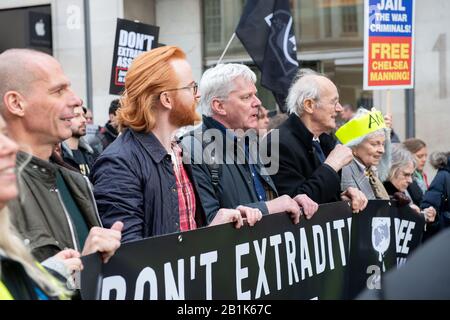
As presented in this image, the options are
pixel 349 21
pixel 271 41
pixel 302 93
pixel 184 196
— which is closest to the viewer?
pixel 184 196

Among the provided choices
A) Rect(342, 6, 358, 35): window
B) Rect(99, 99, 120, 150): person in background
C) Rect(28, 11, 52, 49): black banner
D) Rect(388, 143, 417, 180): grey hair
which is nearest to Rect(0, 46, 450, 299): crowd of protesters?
Rect(388, 143, 417, 180): grey hair

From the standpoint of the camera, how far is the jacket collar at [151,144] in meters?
3.61

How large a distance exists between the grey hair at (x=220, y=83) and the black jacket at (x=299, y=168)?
1.86 feet

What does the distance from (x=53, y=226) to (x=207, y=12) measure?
12.2 metres

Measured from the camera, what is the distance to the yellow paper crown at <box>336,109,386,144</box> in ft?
18.6

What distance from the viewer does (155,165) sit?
3.60m

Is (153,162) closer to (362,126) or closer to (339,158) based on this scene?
(339,158)

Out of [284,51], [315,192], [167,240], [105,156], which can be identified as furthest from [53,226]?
[284,51]

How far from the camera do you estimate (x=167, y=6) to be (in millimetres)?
14680

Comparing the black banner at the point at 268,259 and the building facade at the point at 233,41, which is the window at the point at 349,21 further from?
the black banner at the point at 268,259

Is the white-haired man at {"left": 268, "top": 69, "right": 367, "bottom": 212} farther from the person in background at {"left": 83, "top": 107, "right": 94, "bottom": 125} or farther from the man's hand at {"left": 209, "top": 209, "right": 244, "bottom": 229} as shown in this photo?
the person in background at {"left": 83, "top": 107, "right": 94, "bottom": 125}

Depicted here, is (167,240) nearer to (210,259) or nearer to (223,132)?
(210,259)

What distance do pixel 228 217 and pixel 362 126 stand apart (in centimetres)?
238

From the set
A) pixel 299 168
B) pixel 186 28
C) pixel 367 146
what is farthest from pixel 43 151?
pixel 186 28
